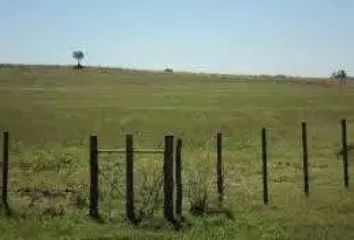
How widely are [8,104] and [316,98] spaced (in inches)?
1119

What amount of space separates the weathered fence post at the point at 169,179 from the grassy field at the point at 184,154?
1.56 feet

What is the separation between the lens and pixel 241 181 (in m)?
26.9

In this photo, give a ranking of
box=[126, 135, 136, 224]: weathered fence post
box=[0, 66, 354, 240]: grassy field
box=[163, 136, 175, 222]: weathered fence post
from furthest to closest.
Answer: box=[126, 135, 136, 224]: weathered fence post → box=[163, 136, 175, 222]: weathered fence post → box=[0, 66, 354, 240]: grassy field

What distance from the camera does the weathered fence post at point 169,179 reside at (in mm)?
17453

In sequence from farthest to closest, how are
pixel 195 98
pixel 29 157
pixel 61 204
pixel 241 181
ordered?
pixel 195 98 < pixel 29 157 < pixel 241 181 < pixel 61 204

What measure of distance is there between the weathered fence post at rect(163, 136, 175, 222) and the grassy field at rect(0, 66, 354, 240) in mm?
474

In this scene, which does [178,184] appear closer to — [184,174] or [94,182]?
[94,182]

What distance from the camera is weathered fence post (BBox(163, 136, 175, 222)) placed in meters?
17.5

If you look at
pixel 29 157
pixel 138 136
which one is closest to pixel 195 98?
pixel 138 136

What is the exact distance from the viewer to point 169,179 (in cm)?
1761

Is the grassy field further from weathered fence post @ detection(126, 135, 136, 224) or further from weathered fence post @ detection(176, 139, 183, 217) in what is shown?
weathered fence post @ detection(176, 139, 183, 217)

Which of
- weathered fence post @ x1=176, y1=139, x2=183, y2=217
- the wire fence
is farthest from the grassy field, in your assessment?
weathered fence post @ x1=176, y1=139, x2=183, y2=217

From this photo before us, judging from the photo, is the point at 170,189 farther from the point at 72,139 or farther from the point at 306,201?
the point at 72,139

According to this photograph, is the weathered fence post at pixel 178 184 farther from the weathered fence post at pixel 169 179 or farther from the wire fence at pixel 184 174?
the weathered fence post at pixel 169 179
